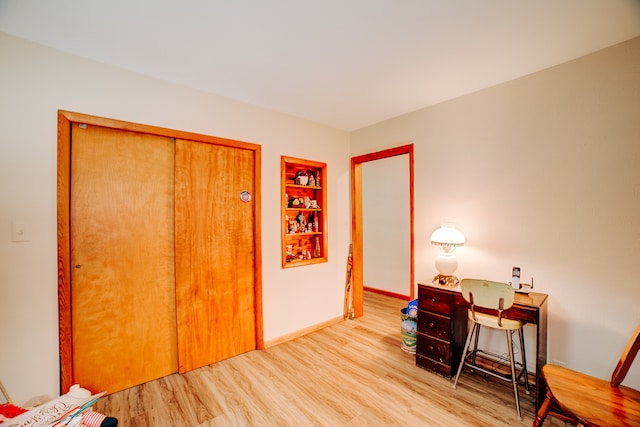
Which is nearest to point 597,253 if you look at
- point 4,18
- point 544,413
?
point 544,413

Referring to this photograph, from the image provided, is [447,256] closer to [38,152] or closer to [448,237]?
[448,237]

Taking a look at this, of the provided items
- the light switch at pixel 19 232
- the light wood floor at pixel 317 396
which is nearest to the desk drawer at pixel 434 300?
the light wood floor at pixel 317 396

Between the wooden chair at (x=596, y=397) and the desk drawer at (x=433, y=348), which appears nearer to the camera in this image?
the wooden chair at (x=596, y=397)

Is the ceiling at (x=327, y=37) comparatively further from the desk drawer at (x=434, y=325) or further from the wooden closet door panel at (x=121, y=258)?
the desk drawer at (x=434, y=325)

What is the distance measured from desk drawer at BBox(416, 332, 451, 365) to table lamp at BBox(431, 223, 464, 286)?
1.65 ft

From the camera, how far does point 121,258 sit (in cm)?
210

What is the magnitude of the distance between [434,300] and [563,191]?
1347 millimetres

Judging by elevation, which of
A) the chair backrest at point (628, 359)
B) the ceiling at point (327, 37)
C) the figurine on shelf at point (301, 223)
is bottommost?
the chair backrest at point (628, 359)

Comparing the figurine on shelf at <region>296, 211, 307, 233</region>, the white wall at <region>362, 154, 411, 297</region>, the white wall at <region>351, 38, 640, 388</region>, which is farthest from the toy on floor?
the white wall at <region>362, 154, 411, 297</region>

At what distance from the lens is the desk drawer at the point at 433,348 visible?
227cm

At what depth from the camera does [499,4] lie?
1.46m

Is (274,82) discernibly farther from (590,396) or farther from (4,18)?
(590,396)

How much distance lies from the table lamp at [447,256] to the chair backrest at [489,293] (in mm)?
375

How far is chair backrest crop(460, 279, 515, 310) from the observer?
6.20 feet
